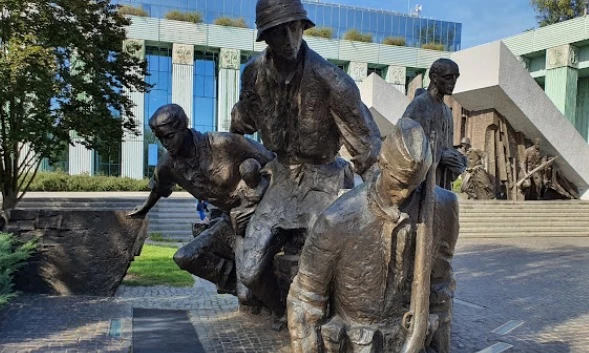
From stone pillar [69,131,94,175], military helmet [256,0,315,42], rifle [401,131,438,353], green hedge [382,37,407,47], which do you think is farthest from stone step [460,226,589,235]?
green hedge [382,37,407,47]

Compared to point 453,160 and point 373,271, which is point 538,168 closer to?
point 453,160

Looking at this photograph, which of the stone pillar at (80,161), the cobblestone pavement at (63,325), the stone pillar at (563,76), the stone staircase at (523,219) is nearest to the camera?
the cobblestone pavement at (63,325)

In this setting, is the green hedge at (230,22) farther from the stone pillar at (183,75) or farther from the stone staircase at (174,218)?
the stone staircase at (174,218)

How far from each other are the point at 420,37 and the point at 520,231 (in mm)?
28835

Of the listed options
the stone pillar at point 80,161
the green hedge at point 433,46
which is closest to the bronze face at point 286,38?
the stone pillar at point 80,161

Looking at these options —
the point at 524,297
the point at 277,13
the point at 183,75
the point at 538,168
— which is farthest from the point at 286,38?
the point at 183,75

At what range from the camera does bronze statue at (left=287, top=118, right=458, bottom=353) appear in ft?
7.18

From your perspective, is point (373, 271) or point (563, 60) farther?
point (563, 60)

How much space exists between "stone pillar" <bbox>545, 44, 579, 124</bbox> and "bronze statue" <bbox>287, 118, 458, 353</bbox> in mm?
28912

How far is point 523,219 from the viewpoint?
1438cm

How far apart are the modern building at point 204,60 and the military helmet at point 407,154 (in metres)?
28.7

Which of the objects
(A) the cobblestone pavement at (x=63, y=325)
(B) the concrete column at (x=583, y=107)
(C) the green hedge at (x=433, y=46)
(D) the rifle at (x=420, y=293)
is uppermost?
(C) the green hedge at (x=433, y=46)

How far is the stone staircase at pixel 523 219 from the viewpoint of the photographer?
45.3 feet

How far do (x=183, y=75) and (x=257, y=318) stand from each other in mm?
28514
